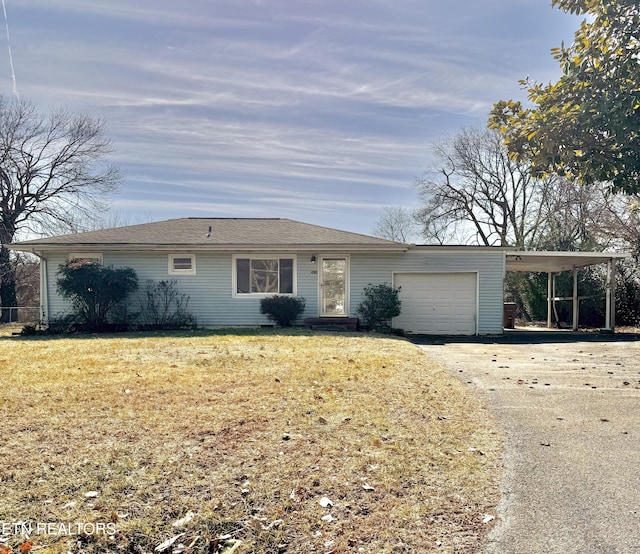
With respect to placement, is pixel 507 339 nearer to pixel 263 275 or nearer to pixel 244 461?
pixel 263 275

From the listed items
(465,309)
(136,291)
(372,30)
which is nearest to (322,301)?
(465,309)

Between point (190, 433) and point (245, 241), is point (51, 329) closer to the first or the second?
point (245, 241)

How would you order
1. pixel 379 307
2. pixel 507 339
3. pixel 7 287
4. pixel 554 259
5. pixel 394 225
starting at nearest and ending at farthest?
pixel 507 339 < pixel 379 307 < pixel 554 259 < pixel 7 287 < pixel 394 225

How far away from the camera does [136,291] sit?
1428 centimetres

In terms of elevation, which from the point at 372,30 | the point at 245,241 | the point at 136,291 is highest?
the point at 372,30

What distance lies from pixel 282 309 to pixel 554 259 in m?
8.83

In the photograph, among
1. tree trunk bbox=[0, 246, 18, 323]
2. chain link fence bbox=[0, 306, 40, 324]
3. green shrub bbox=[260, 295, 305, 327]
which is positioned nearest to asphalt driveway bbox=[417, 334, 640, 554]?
green shrub bbox=[260, 295, 305, 327]

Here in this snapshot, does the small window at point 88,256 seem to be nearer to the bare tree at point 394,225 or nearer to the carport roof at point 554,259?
the carport roof at point 554,259

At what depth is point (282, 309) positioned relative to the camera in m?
14.1

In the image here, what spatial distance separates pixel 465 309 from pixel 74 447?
1252 centimetres

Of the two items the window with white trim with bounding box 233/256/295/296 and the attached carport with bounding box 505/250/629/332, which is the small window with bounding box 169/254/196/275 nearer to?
the window with white trim with bounding box 233/256/295/296

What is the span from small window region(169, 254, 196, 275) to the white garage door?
6.22 meters

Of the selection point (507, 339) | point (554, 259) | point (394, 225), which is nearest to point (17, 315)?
point (507, 339)

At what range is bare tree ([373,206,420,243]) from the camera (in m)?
34.7
